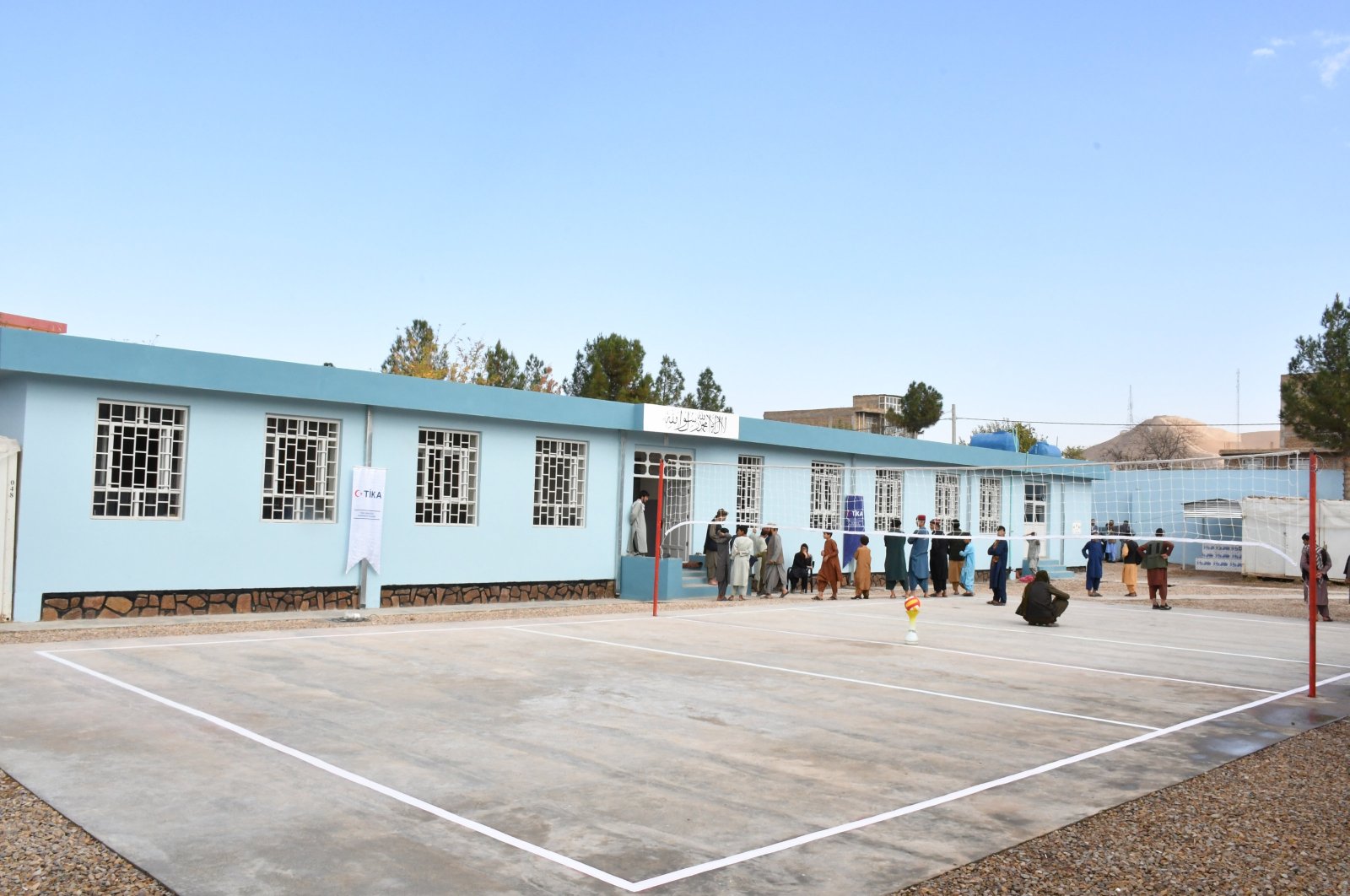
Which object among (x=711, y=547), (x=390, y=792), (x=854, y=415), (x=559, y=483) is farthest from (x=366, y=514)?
(x=854, y=415)

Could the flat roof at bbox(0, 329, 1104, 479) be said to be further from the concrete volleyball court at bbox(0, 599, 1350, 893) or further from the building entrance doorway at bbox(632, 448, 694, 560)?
the concrete volleyball court at bbox(0, 599, 1350, 893)

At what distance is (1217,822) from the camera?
19.9 feet

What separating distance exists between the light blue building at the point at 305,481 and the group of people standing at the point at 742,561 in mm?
1010

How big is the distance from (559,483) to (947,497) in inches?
551

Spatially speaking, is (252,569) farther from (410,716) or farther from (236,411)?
(410,716)

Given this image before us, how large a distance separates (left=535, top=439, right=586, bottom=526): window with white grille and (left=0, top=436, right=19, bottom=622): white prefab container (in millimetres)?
8668

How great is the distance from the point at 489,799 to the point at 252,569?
37.8 ft

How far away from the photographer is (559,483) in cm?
2073

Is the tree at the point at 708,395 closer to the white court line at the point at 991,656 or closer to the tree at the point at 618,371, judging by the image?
the tree at the point at 618,371

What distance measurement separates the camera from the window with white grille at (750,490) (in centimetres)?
2447

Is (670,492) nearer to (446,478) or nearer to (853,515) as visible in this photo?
(853,515)

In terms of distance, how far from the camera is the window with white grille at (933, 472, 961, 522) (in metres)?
30.0

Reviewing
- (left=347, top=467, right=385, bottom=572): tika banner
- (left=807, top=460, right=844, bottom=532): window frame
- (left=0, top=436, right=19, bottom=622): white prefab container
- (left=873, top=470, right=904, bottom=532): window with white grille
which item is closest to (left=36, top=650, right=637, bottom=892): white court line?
(left=0, top=436, right=19, bottom=622): white prefab container

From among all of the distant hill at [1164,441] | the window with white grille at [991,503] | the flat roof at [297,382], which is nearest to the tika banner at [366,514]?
the flat roof at [297,382]
